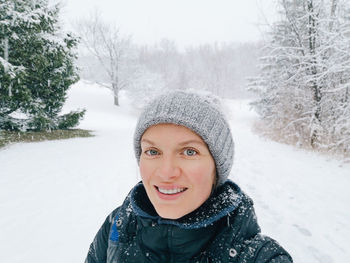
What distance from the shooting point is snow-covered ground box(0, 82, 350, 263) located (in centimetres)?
259

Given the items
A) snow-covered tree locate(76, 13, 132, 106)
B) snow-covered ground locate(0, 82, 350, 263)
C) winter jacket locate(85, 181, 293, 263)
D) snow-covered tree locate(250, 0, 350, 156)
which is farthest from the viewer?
snow-covered tree locate(76, 13, 132, 106)

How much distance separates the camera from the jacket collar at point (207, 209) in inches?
42.6

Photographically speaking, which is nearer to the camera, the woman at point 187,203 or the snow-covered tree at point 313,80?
the woman at point 187,203

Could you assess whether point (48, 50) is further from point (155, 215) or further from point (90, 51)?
point (90, 51)

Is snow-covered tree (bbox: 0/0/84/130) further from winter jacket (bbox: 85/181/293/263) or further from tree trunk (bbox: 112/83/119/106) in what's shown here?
tree trunk (bbox: 112/83/119/106)

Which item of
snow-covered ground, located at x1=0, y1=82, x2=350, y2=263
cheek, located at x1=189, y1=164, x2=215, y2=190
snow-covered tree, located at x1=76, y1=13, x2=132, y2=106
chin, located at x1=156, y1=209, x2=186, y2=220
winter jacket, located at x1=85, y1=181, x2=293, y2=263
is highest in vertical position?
snow-covered tree, located at x1=76, y1=13, x2=132, y2=106

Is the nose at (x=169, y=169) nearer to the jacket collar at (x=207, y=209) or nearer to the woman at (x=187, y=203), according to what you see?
the woman at (x=187, y=203)

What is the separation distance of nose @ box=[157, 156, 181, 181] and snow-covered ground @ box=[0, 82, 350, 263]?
897 mm

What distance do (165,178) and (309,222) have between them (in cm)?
294

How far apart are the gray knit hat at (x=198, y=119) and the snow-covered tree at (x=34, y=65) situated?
7285 mm

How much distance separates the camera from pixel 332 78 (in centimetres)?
736

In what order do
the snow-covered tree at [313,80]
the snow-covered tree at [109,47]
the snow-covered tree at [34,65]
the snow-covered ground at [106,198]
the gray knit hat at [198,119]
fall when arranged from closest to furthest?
the gray knit hat at [198,119] → the snow-covered ground at [106,198] → the snow-covered tree at [313,80] → the snow-covered tree at [34,65] → the snow-covered tree at [109,47]

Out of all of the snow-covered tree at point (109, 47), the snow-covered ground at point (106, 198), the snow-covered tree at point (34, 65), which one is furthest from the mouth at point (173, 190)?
the snow-covered tree at point (109, 47)

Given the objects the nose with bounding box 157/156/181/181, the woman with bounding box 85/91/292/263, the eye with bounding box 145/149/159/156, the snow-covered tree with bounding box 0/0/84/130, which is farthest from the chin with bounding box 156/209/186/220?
the snow-covered tree with bounding box 0/0/84/130
